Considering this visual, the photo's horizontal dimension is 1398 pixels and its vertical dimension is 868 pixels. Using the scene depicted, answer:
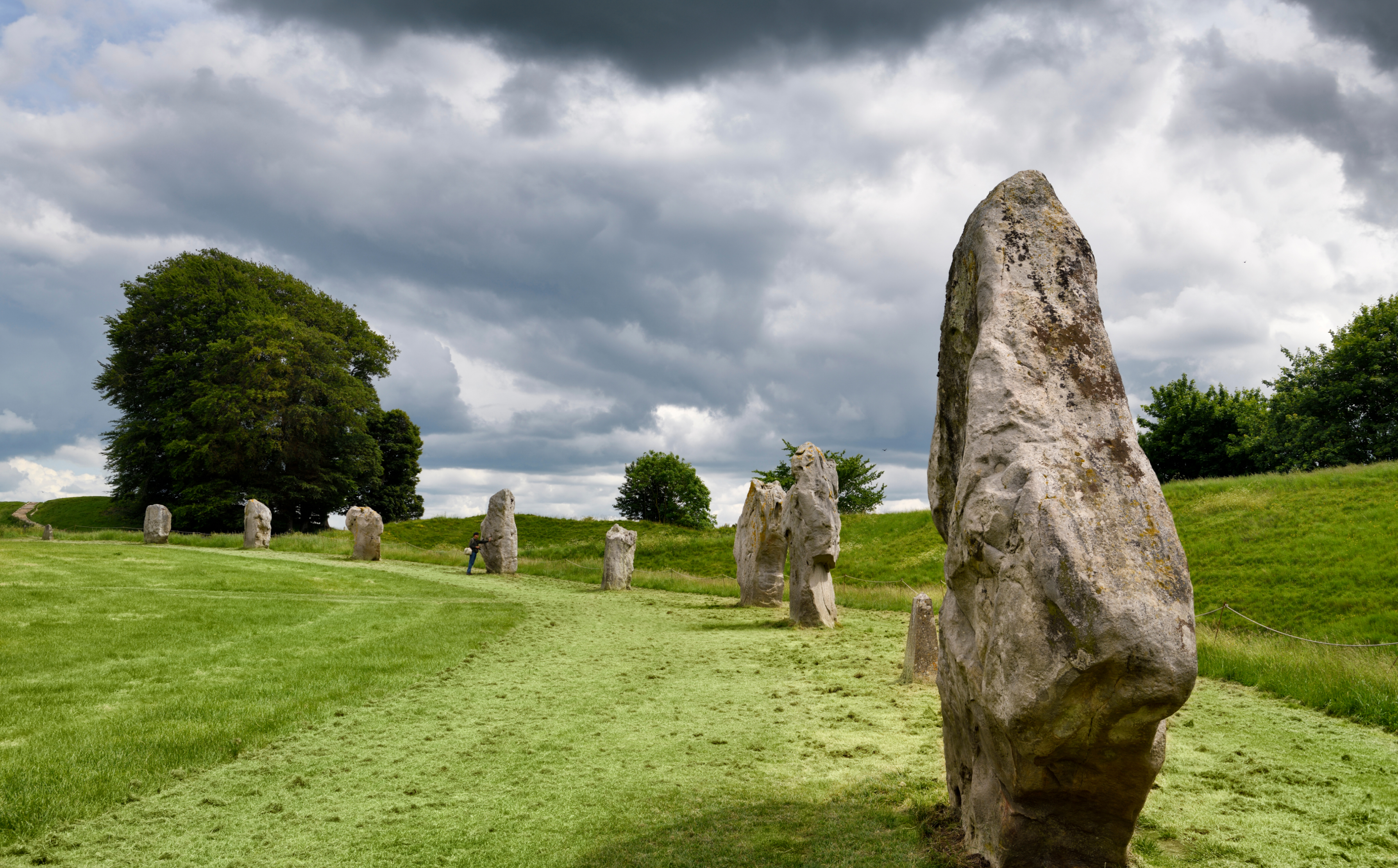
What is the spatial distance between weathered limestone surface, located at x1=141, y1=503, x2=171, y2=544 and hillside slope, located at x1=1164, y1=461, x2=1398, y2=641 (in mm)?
31865

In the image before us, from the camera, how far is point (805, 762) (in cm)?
633

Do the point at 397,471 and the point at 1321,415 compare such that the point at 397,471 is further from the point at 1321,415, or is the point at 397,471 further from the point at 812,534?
the point at 1321,415

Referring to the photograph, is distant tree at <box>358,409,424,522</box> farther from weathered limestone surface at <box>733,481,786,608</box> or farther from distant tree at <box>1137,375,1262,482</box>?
distant tree at <box>1137,375,1262,482</box>

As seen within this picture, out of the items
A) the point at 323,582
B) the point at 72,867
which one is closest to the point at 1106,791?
the point at 72,867

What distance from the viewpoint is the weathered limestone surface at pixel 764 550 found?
59.7 ft

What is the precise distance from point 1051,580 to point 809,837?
7.72 ft

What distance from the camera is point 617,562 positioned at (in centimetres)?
2222

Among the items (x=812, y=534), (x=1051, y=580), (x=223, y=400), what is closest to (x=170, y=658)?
(x=812, y=534)

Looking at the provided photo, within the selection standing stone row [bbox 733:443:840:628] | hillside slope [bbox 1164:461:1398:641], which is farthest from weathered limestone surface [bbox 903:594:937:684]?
hillside slope [bbox 1164:461:1398:641]

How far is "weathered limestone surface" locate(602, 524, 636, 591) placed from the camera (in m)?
22.2

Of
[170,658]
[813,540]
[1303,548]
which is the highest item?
[813,540]

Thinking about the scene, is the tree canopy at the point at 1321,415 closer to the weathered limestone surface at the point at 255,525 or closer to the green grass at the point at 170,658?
the green grass at the point at 170,658

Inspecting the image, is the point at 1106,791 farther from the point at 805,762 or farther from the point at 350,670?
the point at 350,670

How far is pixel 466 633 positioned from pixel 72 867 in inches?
342
